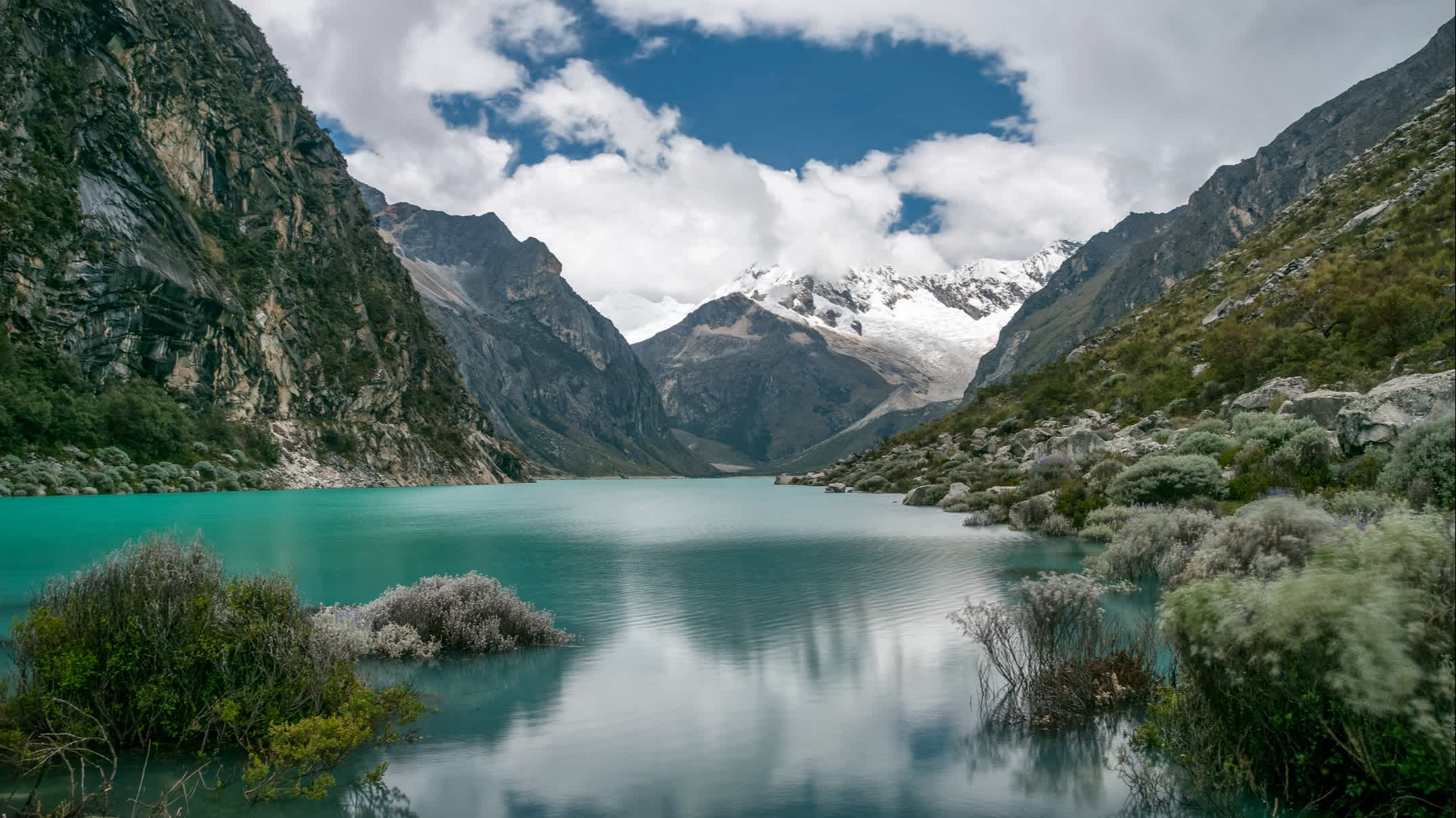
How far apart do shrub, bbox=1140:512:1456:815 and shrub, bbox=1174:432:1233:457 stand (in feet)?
69.2

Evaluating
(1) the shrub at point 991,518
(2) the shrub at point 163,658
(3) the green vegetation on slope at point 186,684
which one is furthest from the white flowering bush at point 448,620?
(1) the shrub at point 991,518

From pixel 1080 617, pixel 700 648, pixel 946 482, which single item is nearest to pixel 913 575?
pixel 700 648

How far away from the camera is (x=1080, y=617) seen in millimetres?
10367

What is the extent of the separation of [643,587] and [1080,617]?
1087 centimetres

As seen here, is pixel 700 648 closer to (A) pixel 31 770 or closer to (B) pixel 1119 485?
(A) pixel 31 770

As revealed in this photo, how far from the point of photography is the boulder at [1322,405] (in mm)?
21984

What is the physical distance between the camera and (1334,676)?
Result: 552cm

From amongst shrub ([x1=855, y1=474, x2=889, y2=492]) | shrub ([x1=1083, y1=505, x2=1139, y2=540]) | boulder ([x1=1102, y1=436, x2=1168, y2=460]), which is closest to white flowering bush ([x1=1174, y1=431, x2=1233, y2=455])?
boulder ([x1=1102, y1=436, x2=1168, y2=460])

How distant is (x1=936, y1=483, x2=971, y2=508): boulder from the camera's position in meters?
42.2

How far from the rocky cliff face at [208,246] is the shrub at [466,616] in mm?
72745

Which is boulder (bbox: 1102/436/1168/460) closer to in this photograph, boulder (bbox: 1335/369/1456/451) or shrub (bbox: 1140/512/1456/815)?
boulder (bbox: 1335/369/1456/451)

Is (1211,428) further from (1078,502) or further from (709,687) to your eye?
(709,687)

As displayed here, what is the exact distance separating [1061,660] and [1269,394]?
23331 millimetres

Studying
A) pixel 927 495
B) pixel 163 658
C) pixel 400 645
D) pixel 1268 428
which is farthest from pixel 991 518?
pixel 163 658
